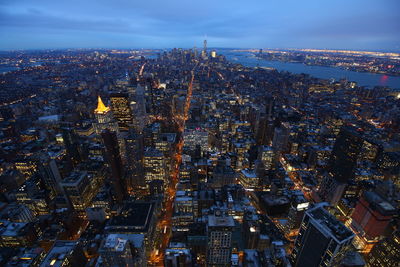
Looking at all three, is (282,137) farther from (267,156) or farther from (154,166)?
(154,166)

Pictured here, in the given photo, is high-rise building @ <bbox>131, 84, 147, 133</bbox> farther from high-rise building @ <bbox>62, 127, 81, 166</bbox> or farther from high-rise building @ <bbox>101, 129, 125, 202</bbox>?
high-rise building @ <bbox>101, 129, 125, 202</bbox>

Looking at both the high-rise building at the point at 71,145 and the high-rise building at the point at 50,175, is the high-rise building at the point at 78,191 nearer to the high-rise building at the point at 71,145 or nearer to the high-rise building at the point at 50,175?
the high-rise building at the point at 50,175

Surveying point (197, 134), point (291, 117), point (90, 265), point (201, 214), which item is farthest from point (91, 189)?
point (291, 117)

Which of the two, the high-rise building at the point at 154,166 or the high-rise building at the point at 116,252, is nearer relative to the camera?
the high-rise building at the point at 116,252

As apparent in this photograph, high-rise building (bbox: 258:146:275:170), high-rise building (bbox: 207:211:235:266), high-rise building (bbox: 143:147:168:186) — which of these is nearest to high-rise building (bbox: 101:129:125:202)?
high-rise building (bbox: 143:147:168:186)

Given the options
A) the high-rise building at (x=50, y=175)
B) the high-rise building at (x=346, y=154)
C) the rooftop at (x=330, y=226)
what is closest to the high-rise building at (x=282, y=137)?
the high-rise building at (x=346, y=154)

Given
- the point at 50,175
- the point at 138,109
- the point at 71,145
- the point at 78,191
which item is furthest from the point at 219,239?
the point at 138,109

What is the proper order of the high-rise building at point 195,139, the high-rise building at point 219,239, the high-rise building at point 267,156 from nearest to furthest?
the high-rise building at point 219,239 → the high-rise building at point 267,156 → the high-rise building at point 195,139
